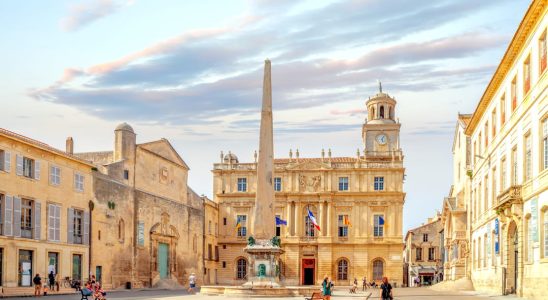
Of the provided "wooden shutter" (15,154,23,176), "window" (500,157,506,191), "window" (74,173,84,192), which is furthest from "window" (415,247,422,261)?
"wooden shutter" (15,154,23,176)

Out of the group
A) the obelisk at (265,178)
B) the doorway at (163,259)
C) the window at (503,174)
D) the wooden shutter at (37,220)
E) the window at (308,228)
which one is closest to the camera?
the obelisk at (265,178)

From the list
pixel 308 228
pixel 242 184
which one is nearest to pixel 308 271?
pixel 308 228

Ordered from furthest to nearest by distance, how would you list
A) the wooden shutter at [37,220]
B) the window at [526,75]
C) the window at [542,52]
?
the wooden shutter at [37,220], the window at [526,75], the window at [542,52]

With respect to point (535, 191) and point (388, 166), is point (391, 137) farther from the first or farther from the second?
point (535, 191)

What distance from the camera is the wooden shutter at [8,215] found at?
36250 millimetres

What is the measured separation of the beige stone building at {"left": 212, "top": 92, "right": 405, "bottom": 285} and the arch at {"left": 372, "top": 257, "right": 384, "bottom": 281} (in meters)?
0.10

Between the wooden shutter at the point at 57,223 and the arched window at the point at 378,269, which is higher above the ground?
the wooden shutter at the point at 57,223

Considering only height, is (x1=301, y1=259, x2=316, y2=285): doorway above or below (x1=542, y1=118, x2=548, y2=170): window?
below

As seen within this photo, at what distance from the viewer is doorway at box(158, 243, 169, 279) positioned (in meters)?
55.8

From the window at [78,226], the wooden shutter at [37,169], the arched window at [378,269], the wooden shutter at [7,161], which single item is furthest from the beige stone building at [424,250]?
the wooden shutter at [7,161]

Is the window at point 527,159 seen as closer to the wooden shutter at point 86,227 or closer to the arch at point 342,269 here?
the wooden shutter at point 86,227

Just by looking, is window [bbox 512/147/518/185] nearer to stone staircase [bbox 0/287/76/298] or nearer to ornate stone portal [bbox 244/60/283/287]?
ornate stone portal [bbox 244/60/283/287]

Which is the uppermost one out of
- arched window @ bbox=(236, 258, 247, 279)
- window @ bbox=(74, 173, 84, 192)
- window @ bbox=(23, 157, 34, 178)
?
window @ bbox=(23, 157, 34, 178)

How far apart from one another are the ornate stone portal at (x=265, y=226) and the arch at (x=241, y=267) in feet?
135
